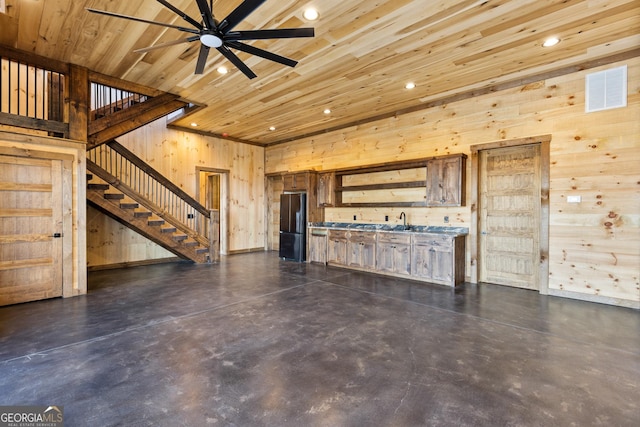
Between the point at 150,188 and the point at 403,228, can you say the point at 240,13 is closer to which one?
the point at 403,228

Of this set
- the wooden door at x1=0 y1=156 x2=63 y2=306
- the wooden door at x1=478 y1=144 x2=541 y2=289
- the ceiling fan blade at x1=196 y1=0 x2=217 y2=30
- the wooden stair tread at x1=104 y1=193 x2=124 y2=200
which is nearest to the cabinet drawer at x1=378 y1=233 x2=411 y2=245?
the wooden door at x1=478 y1=144 x2=541 y2=289

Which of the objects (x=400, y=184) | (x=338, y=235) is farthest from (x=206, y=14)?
(x=338, y=235)

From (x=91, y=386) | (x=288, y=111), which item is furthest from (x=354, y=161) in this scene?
(x=91, y=386)

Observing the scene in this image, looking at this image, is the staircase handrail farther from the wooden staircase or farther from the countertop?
the countertop

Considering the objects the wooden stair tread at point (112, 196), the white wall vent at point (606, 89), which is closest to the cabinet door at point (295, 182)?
the wooden stair tread at point (112, 196)

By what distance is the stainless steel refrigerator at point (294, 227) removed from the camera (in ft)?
24.3

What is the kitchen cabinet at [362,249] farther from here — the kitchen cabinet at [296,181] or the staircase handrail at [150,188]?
the staircase handrail at [150,188]

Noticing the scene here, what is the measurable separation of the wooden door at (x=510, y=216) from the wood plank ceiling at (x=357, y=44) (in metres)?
1.29

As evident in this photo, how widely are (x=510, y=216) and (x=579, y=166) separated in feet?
3.88

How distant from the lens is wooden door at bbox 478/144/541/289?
482 cm

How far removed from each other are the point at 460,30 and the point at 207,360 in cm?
435

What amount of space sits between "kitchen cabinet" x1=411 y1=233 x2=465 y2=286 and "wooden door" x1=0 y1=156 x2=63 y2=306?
5638 mm

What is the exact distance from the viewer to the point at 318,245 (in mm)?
7125

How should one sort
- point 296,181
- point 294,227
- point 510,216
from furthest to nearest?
point 296,181 < point 294,227 < point 510,216
